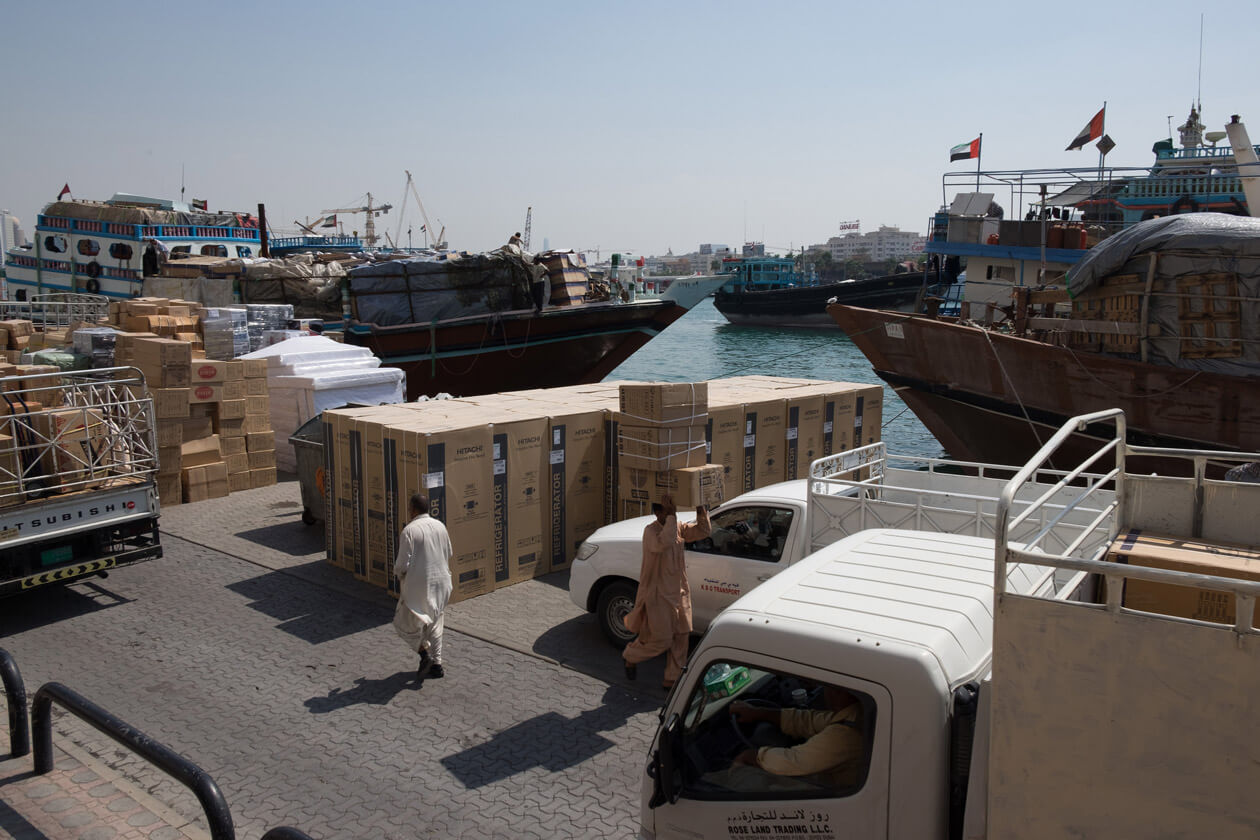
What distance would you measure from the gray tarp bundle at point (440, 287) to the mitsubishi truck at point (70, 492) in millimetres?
12817

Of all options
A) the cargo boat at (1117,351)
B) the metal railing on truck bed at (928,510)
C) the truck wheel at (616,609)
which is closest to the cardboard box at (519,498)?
the truck wheel at (616,609)

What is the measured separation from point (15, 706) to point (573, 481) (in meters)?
5.37

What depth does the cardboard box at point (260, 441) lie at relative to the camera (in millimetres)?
13234

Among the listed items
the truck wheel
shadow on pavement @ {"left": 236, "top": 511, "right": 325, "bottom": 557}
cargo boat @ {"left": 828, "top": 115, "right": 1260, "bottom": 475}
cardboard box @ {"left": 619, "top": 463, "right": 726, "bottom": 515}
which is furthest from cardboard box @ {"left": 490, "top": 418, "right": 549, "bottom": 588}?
cargo boat @ {"left": 828, "top": 115, "right": 1260, "bottom": 475}

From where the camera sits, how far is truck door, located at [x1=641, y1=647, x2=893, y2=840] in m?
3.35

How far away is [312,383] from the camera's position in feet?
45.2

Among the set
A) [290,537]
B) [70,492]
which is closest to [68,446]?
[70,492]

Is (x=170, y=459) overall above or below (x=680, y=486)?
below

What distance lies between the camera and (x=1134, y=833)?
108 inches

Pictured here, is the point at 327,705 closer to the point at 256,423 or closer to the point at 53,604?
the point at 53,604

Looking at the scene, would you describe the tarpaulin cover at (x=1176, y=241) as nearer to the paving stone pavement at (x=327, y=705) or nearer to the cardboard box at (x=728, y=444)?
the cardboard box at (x=728, y=444)

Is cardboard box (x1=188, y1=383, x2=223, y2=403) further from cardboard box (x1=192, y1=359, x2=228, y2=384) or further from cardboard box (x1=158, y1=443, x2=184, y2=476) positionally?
cardboard box (x1=158, y1=443, x2=184, y2=476)

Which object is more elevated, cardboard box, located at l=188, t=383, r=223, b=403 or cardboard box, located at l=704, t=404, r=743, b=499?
cardboard box, located at l=188, t=383, r=223, b=403

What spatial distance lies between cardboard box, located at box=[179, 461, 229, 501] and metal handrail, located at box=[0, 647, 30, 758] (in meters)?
6.93
